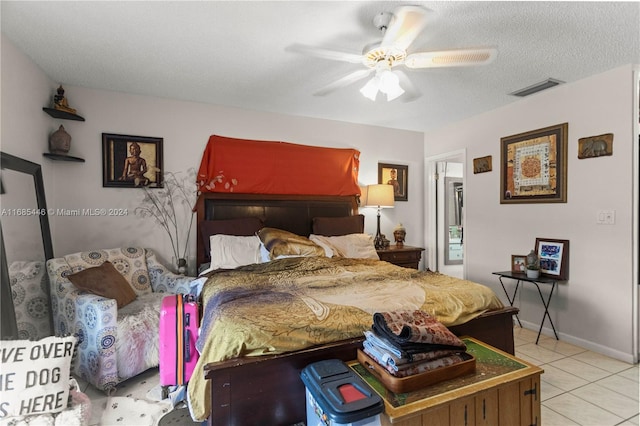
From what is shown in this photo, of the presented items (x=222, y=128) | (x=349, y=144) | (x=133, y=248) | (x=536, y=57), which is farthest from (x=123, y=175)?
(x=536, y=57)

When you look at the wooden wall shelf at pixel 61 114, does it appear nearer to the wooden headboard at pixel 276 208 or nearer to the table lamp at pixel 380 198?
the wooden headboard at pixel 276 208

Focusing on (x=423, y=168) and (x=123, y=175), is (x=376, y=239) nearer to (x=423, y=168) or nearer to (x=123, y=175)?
(x=423, y=168)

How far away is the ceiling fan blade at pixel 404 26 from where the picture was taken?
166 cm

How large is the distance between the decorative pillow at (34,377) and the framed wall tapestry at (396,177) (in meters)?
3.86

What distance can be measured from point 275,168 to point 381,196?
1410mm

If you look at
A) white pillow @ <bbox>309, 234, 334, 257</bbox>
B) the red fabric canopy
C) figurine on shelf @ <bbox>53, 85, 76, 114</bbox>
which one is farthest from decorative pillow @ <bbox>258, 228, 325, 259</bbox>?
figurine on shelf @ <bbox>53, 85, 76, 114</bbox>

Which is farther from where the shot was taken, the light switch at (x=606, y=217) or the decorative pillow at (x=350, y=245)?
the decorative pillow at (x=350, y=245)

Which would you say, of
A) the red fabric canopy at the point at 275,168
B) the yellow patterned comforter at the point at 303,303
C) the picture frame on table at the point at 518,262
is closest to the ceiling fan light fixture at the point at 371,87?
the yellow patterned comforter at the point at 303,303

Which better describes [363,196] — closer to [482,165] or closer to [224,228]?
[482,165]

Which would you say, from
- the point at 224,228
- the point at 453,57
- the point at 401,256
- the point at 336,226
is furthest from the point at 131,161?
the point at 401,256

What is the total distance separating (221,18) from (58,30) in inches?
44.7

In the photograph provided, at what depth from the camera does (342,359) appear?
1.66 metres

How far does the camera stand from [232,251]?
3039 mm

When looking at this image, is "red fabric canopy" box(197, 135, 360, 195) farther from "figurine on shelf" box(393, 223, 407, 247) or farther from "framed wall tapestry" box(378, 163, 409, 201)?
"figurine on shelf" box(393, 223, 407, 247)
